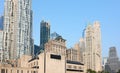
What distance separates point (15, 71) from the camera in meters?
177

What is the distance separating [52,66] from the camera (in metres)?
190

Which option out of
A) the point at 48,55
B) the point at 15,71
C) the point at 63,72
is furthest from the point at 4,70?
the point at 63,72

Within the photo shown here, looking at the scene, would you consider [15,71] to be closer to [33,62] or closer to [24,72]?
[24,72]

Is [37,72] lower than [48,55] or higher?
lower

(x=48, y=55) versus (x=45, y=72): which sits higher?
(x=48, y=55)

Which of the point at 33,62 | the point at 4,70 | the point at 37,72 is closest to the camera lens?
the point at 4,70

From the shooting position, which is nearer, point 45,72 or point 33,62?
point 45,72

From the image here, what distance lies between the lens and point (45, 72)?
612 feet

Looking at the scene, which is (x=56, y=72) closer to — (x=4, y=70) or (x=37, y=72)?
(x=37, y=72)

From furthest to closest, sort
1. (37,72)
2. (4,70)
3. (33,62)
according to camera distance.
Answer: (33,62)
(37,72)
(4,70)

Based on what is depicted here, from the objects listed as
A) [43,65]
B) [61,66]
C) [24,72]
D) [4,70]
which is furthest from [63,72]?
[4,70]

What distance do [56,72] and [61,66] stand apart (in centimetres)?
685

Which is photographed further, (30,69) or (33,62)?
(33,62)

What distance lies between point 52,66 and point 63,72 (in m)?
10.7
